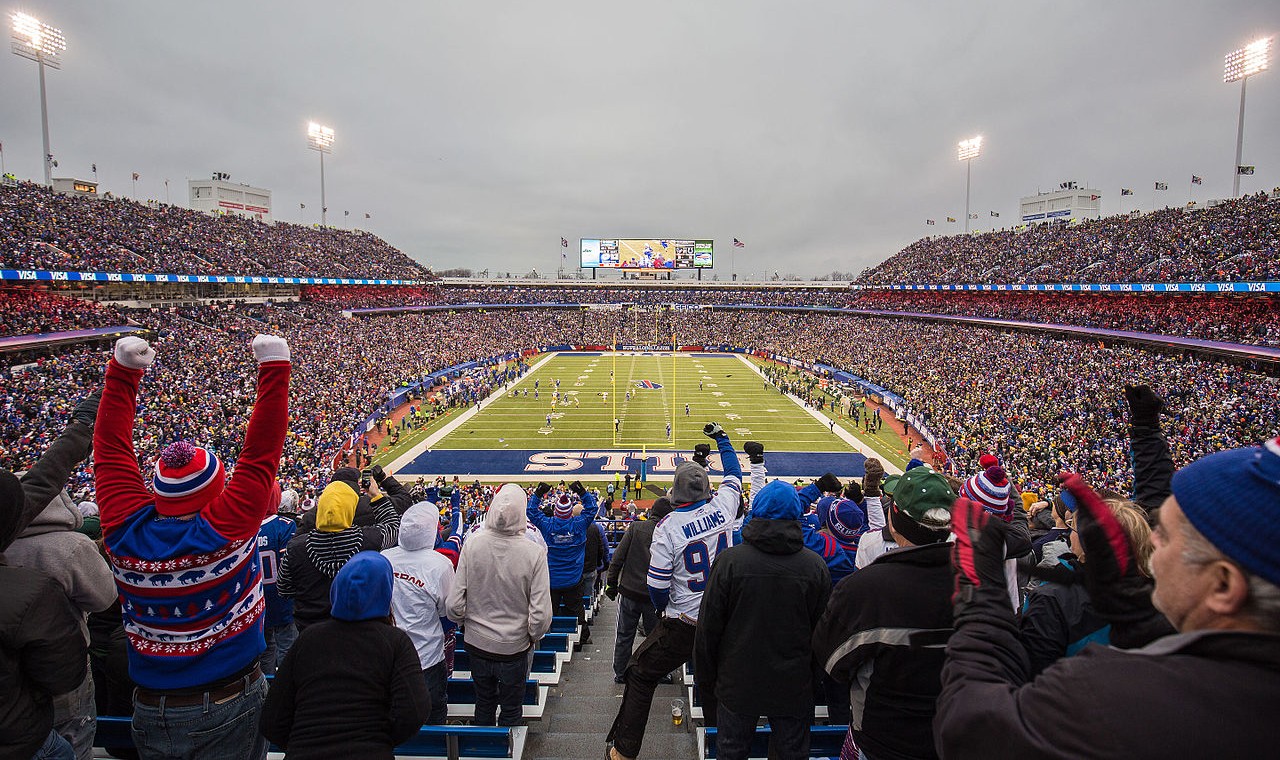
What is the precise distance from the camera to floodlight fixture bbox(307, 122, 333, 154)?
6519 cm

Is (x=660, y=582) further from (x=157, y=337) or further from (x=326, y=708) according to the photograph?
(x=157, y=337)

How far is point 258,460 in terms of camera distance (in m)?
2.92

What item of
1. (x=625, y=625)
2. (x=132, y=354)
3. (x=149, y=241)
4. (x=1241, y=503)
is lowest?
(x=625, y=625)

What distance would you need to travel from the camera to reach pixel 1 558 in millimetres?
2609

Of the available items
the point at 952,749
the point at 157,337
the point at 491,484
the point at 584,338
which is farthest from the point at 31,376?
the point at 584,338

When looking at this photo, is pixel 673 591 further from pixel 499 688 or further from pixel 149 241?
pixel 149 241

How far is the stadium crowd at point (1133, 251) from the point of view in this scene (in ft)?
106

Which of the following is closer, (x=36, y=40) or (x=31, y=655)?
(x=31, y=655)

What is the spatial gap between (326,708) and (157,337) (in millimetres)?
37049

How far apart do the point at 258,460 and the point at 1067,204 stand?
9452 cm

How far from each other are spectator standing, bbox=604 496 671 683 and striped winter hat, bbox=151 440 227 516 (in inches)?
131

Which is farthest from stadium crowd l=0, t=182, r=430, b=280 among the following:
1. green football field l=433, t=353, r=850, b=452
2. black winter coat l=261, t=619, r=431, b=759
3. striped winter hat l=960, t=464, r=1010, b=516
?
striped winter hat l=960, t=464, r=1010, b=516

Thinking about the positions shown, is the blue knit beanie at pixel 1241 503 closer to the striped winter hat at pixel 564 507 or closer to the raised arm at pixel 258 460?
the raised arm at pixel 258 460

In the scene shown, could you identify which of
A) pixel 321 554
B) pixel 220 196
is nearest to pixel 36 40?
pixel 220 196
